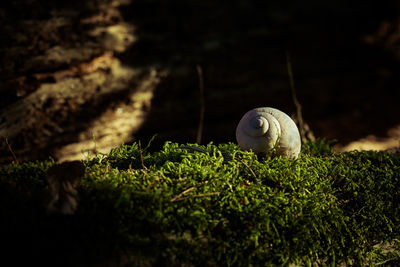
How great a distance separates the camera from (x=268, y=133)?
229cm

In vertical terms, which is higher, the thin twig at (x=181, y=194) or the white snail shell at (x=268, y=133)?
the white snail shell at (x=268, y=133)

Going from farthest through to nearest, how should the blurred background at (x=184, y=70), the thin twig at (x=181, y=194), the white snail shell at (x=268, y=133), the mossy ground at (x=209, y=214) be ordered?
the blurred background at (x=184, y=70) < the white snail shell at (x=268, y=133) < the thin twig at (x=181, y=194) < the mossy ground at (x=209, y=214)

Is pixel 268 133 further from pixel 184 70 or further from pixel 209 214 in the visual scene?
pixel 184 70

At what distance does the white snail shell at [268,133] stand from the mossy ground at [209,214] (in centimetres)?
11

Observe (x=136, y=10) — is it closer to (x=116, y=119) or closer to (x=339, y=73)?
(x=116, y=119)

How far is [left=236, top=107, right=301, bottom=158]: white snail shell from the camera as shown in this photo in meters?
2.27

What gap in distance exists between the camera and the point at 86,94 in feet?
16.5

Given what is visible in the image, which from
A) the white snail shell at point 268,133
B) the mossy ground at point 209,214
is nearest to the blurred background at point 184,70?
the mossy ground at point 209,214

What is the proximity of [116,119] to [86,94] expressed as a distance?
689 millimetres

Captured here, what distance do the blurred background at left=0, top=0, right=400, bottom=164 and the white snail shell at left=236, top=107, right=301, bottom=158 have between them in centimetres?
187

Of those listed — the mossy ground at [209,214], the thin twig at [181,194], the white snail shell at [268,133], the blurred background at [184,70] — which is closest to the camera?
the mossy ground at [209,214]

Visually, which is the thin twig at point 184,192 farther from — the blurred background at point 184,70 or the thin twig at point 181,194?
the blurred background at point 184,70

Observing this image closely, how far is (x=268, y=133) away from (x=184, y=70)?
409 centimetres

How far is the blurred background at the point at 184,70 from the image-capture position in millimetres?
4625
